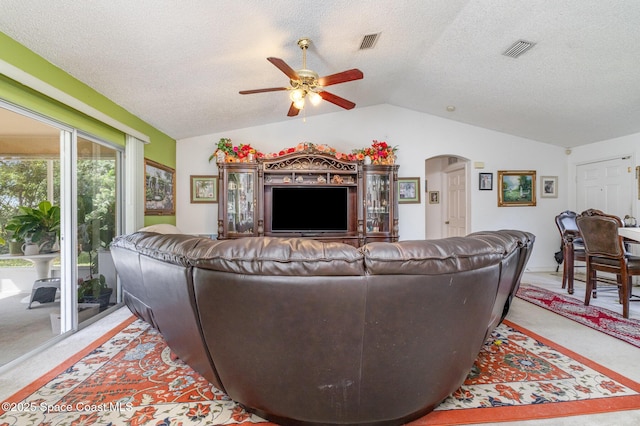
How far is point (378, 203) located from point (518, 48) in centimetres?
257

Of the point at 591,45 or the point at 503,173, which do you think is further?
the point at 503,173

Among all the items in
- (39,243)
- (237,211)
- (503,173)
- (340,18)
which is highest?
(340,18)

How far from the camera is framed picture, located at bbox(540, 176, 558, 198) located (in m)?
5.07

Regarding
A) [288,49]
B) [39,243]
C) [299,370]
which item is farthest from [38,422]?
[288,49]

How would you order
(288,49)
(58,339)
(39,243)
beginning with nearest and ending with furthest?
(58,339) < (39,243) < (288,49)

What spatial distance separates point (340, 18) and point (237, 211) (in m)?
3.04

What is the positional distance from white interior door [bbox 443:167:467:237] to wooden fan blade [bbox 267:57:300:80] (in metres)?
4.12

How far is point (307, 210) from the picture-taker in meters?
4.52

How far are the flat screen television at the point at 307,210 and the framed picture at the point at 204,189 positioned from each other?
3.54 ft

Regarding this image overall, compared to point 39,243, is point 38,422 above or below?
below

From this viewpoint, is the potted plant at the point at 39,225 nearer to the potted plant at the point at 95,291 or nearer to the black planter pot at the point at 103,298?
the potted plant at the point at 95,291

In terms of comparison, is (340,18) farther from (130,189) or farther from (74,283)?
(74,283)

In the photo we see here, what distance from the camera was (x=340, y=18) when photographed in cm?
242

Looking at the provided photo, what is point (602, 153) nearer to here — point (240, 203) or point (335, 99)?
point (335, 99)
